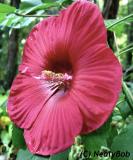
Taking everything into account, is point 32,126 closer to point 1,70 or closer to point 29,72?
point 29,72

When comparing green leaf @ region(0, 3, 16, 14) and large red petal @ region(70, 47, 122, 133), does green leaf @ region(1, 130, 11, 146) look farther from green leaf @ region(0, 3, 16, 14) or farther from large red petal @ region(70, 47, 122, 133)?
large red petal @ region(70, 47, 122, 133)

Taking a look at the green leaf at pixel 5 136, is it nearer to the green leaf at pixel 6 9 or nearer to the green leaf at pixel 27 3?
the green leaf at pixel 27 3

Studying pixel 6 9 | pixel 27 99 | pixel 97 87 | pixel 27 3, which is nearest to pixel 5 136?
pixel 27 3

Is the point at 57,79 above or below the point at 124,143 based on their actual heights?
above

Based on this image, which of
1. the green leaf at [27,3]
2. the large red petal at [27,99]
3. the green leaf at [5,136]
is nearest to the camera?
the large red petal at [27,99]

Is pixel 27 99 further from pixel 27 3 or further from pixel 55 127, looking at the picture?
pixel 27 3

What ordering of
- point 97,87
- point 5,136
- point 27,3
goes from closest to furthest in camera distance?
point 97,87 < point 27,3 < point 5,136

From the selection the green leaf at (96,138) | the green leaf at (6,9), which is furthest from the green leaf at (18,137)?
the green leaf at (6,9)
